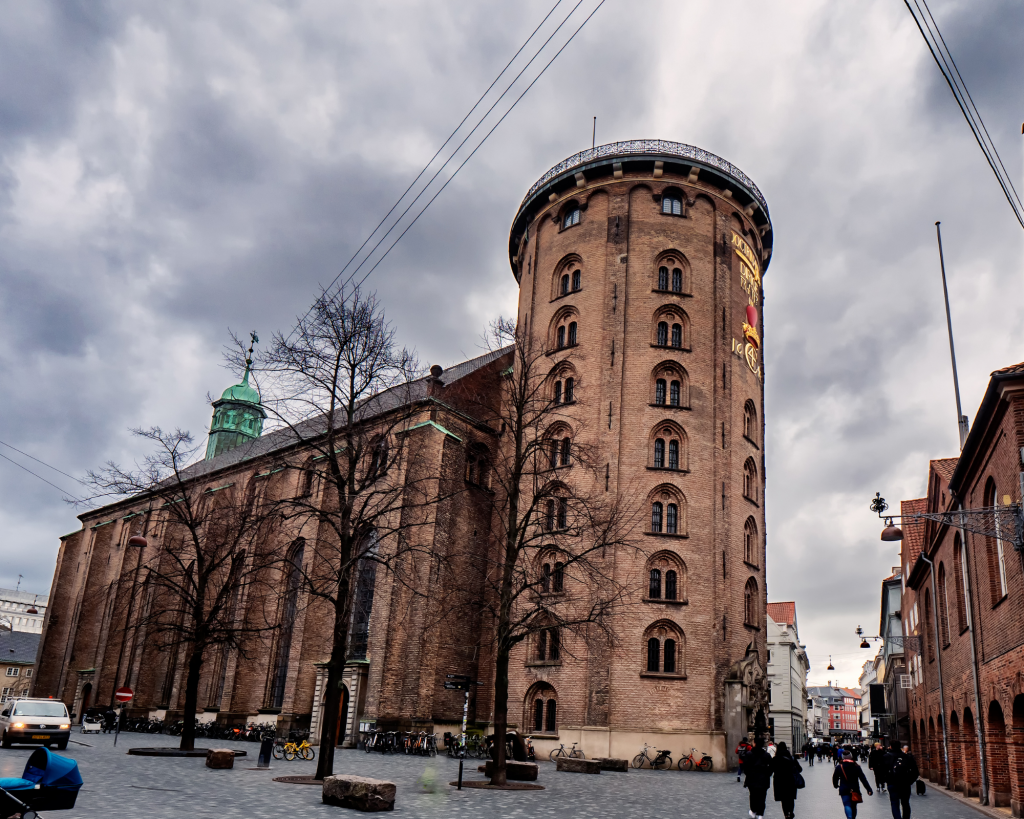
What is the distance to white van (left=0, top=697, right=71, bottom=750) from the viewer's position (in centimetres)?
2314

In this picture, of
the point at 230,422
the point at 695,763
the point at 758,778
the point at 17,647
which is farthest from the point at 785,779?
the point at 17,647

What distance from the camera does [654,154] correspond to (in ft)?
127

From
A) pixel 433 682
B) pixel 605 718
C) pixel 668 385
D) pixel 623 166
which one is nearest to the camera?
pixel 605 718

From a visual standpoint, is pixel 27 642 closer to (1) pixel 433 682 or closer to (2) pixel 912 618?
(1) pixel 433 682

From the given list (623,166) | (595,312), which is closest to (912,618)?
(595,312)

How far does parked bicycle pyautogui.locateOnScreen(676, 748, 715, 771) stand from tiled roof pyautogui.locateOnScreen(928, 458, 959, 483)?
13.5 meters

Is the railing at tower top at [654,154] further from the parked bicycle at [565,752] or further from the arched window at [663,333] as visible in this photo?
the parked bicycle at [565,752]

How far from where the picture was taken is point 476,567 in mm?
34656

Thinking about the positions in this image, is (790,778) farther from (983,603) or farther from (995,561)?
(983,603)

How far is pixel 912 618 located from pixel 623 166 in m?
26.3

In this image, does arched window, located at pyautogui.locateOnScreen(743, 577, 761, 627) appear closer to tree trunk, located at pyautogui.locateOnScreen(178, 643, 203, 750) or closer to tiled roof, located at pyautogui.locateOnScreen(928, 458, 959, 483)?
tiled roof, located at pyautogui.locateOnScreen(928, 458, 959, 483)

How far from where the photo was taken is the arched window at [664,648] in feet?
104

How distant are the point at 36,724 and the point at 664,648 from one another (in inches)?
850

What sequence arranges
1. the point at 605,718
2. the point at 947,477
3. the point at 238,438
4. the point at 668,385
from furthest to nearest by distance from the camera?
1. the point at 238,438
2. the point at 668,385
3. the point at 605,718
4. the point at 947,477
